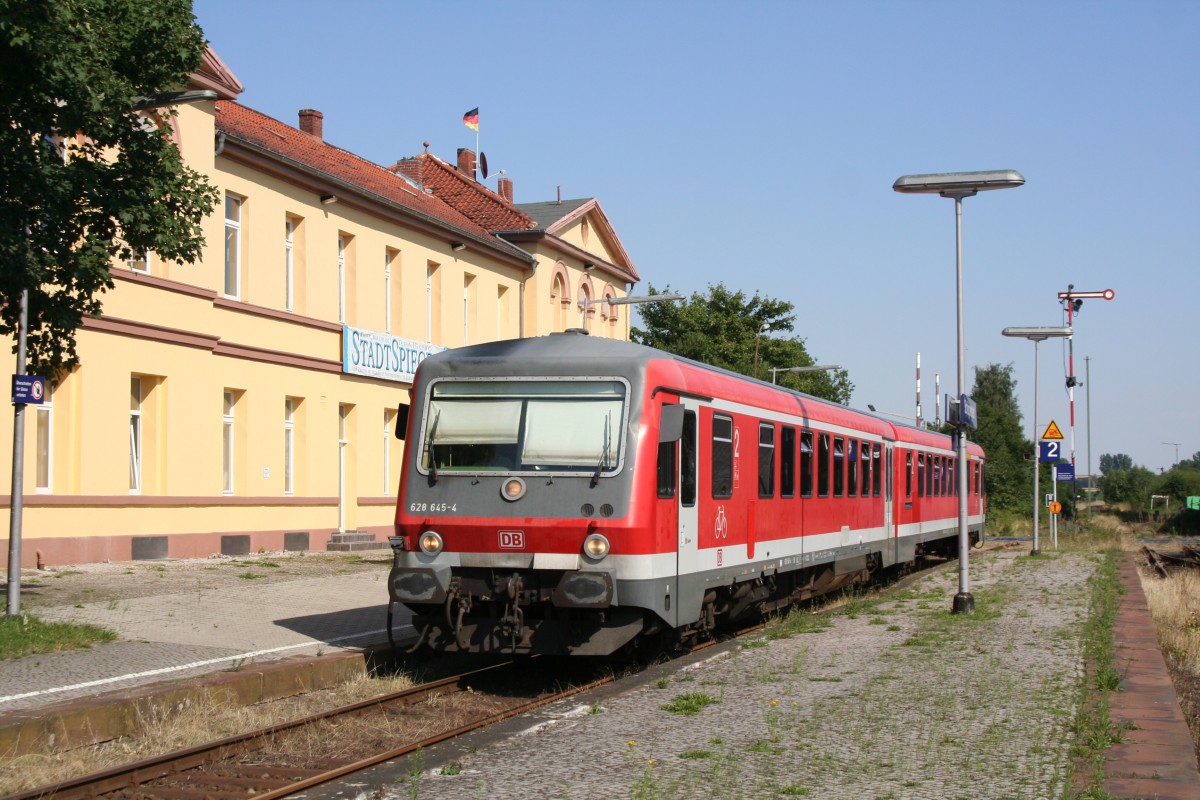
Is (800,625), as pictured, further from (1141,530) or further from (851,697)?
(1141,530)

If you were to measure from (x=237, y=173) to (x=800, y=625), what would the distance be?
17.0 m

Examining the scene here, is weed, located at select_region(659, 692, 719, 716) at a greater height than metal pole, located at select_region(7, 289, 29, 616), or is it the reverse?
metal pole, located at select_region(7, 289, 29, 616)

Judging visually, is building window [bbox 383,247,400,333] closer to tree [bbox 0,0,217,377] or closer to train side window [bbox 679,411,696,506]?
tree [bbox 0,0,217,377]

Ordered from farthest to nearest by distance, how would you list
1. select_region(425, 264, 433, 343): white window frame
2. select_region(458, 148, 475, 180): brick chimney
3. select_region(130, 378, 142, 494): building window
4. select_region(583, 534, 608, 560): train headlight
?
1. select_region(458, 148, 475, 180): brick chimney
2. select_region(425, 264, 433, 343): white window frame
3. select_region(130, 378, 142, 494): building window
4. select_region(583, 534, 608, 560): train headlight

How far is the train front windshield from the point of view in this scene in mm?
12008

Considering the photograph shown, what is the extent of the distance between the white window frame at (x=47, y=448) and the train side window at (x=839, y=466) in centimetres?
1244

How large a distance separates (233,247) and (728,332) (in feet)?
164

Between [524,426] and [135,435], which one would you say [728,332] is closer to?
[135,435]

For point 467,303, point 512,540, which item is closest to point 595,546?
point 512,540

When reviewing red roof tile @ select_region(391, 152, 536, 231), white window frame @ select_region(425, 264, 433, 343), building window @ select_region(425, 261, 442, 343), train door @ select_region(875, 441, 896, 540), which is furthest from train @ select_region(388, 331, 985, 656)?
red roof tile @ select_region(391, 152, 536, 231)

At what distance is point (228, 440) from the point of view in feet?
90.9

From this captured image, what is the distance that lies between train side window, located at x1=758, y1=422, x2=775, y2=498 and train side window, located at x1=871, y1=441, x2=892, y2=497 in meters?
6.74

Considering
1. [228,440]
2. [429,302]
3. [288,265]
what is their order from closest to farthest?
[228,440], [288,265], [429,302]

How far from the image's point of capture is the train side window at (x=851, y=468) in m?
20.5
